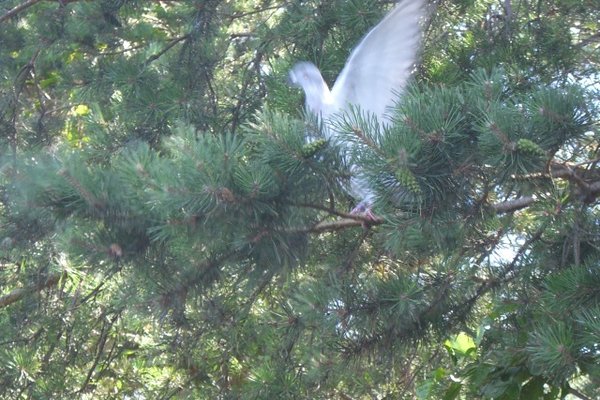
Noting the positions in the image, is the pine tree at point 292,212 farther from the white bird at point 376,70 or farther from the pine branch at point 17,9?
the white bird at point 376,70

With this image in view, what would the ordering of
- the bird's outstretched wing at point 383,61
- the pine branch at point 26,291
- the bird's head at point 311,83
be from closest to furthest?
1. the bird's outstretched wing at point 383,61
2. the bird's head at point 311,83
3. the pine branch at point 26,291

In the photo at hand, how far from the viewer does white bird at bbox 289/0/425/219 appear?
363cm

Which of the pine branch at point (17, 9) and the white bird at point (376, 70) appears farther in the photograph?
the pine branch at point (17, 9)

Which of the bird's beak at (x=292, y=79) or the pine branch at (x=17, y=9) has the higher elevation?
the pine branch at (x=17, y=9)

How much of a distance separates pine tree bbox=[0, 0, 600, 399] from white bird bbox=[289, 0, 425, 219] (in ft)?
0.43

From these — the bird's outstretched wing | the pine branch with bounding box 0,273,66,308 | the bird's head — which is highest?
the pine branch with bounding box 0,273,66,308

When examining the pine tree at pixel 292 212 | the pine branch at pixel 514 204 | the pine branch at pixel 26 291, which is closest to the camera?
the pine tree at pixel 292 212

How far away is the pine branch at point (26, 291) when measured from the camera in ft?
16.6

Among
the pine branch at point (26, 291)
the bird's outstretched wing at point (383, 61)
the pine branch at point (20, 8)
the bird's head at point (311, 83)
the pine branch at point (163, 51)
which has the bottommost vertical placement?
the bird's outstretched wing at point (383, 61)

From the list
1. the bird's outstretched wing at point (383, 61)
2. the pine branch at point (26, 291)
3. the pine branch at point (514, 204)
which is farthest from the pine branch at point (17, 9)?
the pine branch at point (514, 204)

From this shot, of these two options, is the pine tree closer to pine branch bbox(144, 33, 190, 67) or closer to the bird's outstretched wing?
pine branch bbox(144, 33, 190, 67)

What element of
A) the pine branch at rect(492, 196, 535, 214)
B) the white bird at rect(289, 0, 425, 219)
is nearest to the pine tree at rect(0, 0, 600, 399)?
the pine branch at rect(492, 196, 535, 214)

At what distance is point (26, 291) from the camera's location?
16.8 ft

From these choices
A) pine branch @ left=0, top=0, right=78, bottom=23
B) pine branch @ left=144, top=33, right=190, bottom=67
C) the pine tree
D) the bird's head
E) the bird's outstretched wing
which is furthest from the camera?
pine branch @ left=0, top=0, right=78, bottom=23
